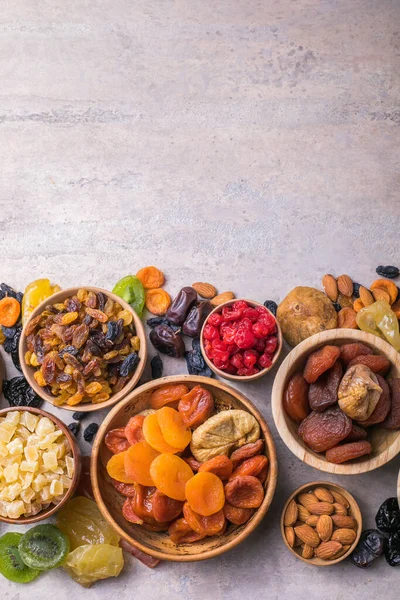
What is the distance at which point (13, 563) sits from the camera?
221 cm

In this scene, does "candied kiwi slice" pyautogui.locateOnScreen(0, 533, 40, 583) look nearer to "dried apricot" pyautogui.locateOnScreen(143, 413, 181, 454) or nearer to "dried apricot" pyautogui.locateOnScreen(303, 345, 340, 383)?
"dried apricot" pyautogui.locateOnScreen(143, 413, 181, 454)

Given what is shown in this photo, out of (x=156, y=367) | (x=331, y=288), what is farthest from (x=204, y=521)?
(x=331, y=288)

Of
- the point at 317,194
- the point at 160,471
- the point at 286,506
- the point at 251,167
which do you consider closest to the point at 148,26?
the point at 251,167

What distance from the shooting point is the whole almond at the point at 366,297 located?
2.34 meters

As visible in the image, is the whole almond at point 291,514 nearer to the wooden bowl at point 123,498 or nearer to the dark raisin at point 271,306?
the wooden bowl at point 123,498

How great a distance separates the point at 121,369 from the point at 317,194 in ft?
3.28

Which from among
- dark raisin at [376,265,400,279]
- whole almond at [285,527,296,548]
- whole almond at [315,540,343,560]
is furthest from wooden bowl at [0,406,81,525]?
dark raisin at [376,265,400,279]

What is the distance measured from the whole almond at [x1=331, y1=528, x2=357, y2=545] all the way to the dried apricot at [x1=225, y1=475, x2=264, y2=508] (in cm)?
32

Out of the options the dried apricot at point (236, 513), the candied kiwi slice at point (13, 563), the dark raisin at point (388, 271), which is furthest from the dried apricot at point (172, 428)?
the dark raisin at point (388, 271)

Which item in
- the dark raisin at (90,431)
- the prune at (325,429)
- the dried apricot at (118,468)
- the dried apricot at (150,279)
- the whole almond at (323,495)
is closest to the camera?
the prune at (325,429)

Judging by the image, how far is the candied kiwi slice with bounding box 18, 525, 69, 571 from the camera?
7.02 ft

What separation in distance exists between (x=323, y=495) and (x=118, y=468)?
0.68m

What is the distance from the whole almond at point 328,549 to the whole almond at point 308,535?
2cm

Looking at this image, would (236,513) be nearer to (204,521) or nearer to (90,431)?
(204,521)
